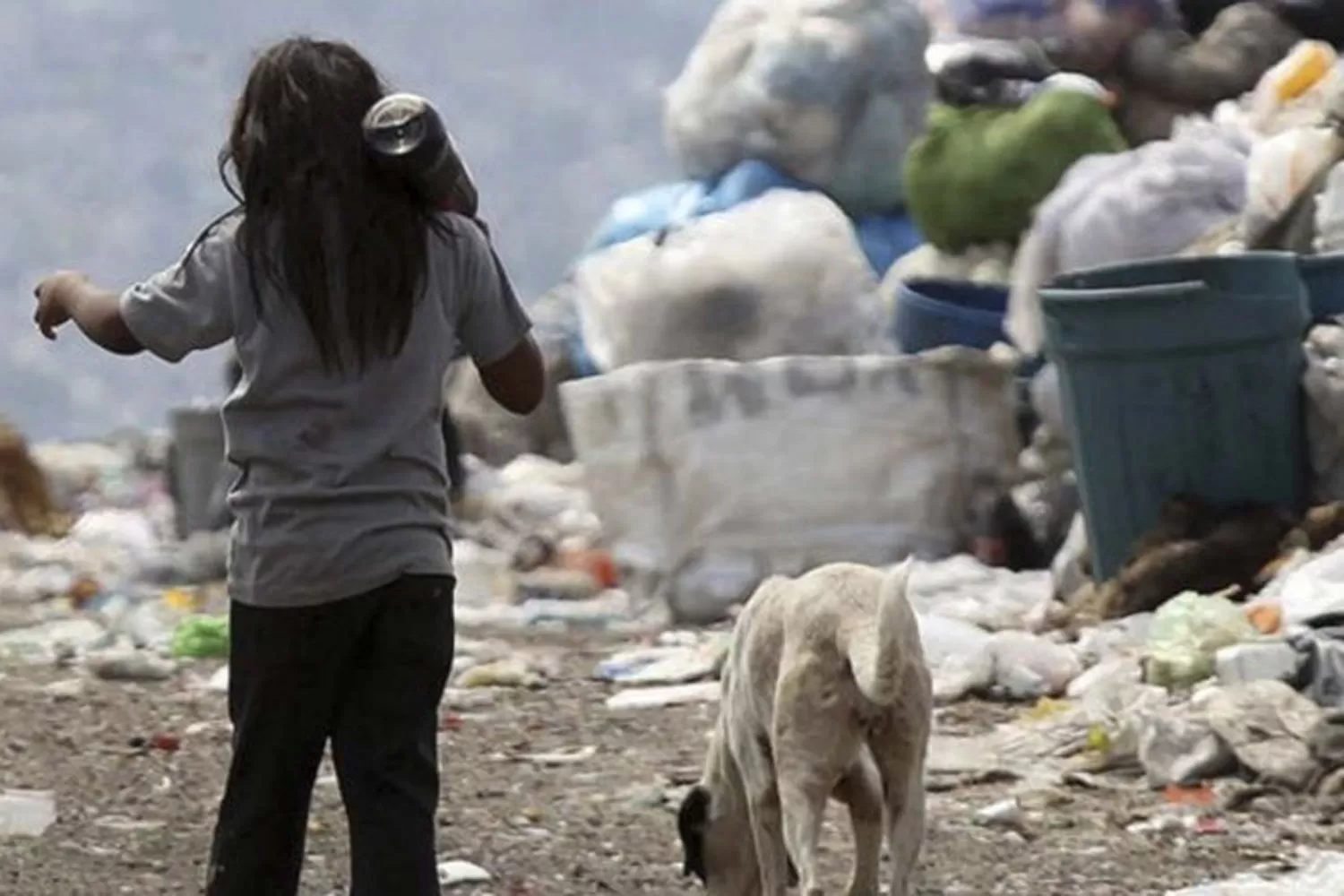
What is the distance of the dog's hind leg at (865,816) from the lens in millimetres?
4191

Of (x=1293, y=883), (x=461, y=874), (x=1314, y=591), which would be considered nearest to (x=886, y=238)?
(x=1314, y=591)

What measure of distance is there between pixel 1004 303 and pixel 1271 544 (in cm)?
231

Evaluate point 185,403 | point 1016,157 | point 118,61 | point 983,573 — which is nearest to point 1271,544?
point 983,573

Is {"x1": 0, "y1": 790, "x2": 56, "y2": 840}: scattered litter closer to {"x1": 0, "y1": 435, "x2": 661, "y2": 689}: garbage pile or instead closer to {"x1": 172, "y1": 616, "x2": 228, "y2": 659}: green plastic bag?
{"x1": 0, "y1": 435, "x2": 661, "y2": 689}: garbage pile

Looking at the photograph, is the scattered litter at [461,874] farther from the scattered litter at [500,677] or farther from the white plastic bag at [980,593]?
the white plastic bag at [980,593]

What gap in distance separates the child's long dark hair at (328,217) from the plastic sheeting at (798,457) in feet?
17.3

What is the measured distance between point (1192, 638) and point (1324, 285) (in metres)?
1.73

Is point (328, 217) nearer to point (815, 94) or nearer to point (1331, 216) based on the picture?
point (1331, 216)

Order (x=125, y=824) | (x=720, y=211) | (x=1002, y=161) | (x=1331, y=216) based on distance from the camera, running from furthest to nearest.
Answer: (x=720, y=211) < (x=1002, y=161) < (x=1331, y=216) < (x=125, y=824)

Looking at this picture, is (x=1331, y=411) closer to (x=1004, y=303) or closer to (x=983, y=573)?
(x=983, y=573)

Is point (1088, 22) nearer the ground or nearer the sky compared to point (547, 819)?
nearer the sky

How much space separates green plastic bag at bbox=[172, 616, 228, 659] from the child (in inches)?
Answer: 180

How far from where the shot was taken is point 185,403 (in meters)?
11.9

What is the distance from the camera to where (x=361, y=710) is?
3.64 meters
